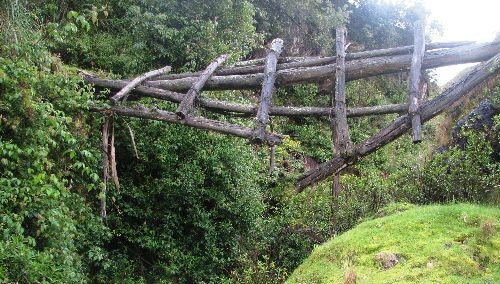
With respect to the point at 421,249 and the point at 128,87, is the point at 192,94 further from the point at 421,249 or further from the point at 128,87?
the point at 421,249

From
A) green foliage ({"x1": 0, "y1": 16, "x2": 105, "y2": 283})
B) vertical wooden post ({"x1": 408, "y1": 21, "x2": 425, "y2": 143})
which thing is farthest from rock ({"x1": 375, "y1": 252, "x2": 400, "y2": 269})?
green foliage ({"x1": 0, "y1": 16, "x2": 105, "y2": 283})

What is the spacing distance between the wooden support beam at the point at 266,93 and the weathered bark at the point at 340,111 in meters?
1.00

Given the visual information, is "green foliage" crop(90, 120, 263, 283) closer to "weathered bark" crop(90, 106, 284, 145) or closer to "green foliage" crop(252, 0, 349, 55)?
"weathered bark" crop(90, 106, 284, 145)

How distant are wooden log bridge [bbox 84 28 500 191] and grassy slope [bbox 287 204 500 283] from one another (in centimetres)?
118

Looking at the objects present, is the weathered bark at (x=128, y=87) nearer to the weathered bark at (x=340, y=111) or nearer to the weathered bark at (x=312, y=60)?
the weathered bark at (x=312, y=60)

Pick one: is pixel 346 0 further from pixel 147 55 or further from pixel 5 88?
pixel 5 88

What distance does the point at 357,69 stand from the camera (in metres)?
7.84

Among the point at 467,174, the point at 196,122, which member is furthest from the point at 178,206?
the point at 467,174

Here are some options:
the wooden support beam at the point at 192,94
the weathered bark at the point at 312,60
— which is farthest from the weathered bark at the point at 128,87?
the wooden support beam at the point at 192,94

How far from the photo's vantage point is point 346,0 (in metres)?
19.9

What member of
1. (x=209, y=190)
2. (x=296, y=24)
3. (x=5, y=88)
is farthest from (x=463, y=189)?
(x=296, y=24)

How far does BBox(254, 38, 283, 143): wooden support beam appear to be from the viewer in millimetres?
6679

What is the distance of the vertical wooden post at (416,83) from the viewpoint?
6593 mm

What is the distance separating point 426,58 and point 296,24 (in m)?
10.8
